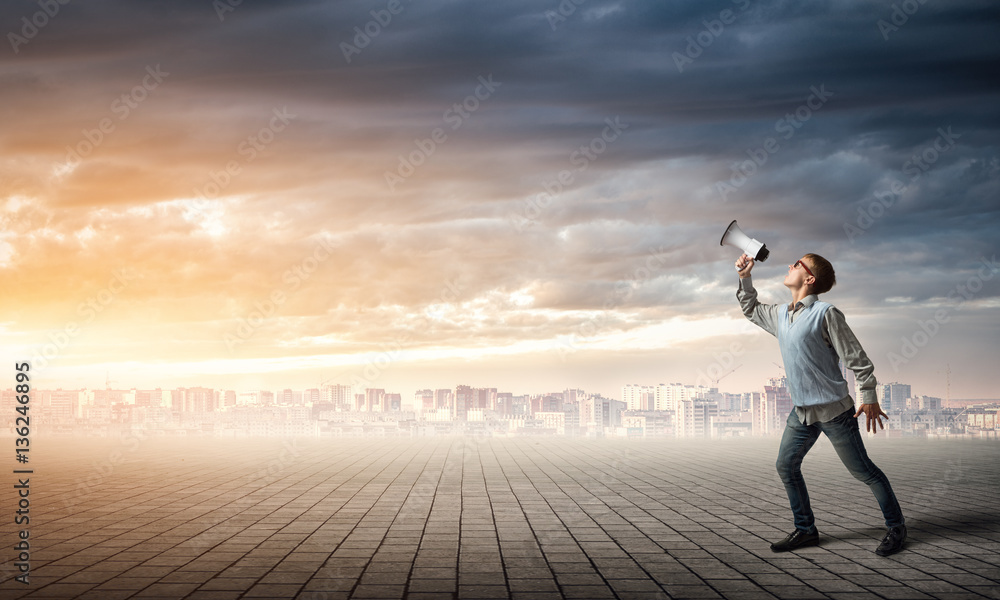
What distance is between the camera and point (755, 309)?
18.5ft

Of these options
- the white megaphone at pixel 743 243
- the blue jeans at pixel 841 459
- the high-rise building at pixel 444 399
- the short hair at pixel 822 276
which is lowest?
the high-rise building at pixel 444 399

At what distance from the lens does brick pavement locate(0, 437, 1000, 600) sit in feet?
14.0

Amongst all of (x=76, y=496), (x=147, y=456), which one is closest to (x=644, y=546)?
(x=76, y=496)

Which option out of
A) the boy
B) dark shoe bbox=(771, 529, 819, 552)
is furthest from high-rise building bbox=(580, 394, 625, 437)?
the boy

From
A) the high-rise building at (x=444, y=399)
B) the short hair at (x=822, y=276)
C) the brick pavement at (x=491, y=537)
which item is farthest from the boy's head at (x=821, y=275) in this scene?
the high-rise building at (x=444, y=399)

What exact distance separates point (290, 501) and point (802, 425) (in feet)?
19.2

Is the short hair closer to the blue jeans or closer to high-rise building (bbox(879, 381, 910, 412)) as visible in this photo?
the blue jeans

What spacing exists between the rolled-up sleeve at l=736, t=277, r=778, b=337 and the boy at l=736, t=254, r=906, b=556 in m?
0.09

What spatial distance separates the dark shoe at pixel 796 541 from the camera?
17.1 feet

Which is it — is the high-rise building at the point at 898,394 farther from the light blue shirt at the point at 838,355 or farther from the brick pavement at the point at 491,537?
the light blue shirt at the point at 838,355

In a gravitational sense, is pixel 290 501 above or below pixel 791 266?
below

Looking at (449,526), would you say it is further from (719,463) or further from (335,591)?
(719,463)

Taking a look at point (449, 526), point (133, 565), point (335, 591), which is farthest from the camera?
point (449, 526)

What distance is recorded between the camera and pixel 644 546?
18.0ft
